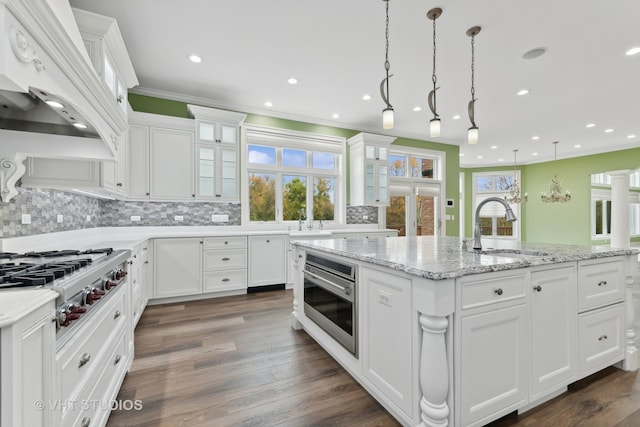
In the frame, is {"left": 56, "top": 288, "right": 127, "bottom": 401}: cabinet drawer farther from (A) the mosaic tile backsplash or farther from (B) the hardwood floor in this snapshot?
(A) the mosaic tile backsplash

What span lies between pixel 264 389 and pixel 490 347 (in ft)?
4.58

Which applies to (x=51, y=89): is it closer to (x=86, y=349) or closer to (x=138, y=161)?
(x=86, y=349)

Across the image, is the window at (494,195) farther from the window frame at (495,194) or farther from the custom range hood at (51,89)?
the custom range hood at (51,89)

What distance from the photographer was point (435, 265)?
4.66ft

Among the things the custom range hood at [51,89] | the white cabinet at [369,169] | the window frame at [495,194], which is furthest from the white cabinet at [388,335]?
the window frame at [495,194]

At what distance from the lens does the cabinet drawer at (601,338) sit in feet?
5.96

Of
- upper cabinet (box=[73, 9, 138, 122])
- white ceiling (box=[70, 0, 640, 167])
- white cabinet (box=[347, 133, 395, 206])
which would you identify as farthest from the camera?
white cabinet (box=[347, 133, 395, 206])

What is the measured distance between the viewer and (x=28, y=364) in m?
0.82

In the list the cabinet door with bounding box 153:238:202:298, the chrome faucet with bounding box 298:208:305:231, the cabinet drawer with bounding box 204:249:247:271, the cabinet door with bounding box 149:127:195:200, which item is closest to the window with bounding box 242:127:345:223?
the chrome faucet with bounding box 298:208:305:231

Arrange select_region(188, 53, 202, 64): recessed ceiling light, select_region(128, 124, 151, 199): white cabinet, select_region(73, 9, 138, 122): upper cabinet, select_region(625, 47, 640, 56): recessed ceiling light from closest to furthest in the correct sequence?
select_region(73, 9, 138, 122): upper cabinet, select_region(625, 47, 640, 56): recessed ceiling light, select_region(188, 53, 202, 64): recessed ceiling light, select_region(128, 124, 151, 199): white cabinet

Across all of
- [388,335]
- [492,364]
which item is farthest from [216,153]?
[492,364]

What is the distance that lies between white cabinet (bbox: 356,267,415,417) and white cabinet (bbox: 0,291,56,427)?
4.64 ft

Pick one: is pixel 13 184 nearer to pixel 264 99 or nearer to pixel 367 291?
pixel 367 291

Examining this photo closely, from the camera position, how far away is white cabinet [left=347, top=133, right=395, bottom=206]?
5.35 metres
